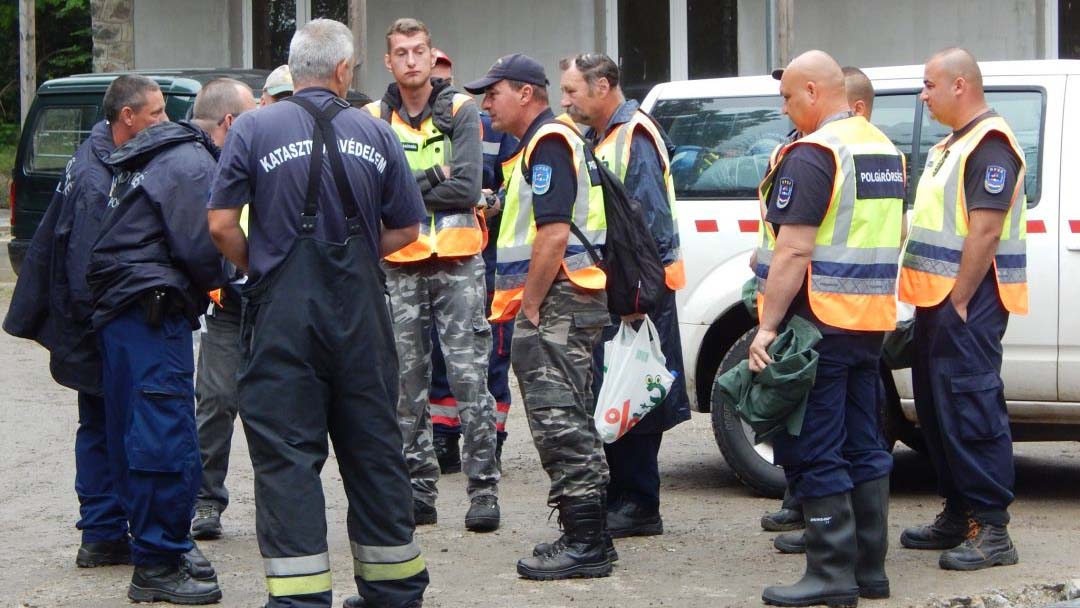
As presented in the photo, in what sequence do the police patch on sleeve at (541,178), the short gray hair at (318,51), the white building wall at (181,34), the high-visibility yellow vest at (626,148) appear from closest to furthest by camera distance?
the short gray hair at (318,51) < the police patch on sleeve at (541,178) < the high-visibility yellow vest at (626,148) < the white building wall at (181,34)

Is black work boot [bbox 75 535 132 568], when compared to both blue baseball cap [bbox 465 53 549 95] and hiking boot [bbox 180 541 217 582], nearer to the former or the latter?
hiking boot [bbox 180 541 217 582]

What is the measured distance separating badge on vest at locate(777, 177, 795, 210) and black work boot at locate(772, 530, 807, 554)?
1.59m

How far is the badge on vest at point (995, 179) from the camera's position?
18.4 ft

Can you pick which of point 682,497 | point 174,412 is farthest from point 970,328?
point 174,412

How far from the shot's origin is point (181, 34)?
1866 centimetres

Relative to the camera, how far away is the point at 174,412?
5.32m

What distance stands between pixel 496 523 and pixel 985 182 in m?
2.46

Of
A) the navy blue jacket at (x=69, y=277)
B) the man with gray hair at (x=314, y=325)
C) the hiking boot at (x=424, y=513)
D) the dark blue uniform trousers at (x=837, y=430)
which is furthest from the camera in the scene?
the hiking boot at (x=424, y=513)

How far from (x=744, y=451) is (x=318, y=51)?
124 inches

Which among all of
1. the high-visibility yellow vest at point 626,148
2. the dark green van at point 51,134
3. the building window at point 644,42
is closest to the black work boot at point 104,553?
the high-visibility yellow vest at point 626,148

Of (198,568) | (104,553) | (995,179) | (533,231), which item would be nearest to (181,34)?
(104,553)

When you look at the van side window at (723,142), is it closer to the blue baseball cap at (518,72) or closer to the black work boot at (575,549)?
the blue baseball cap at (518,72)

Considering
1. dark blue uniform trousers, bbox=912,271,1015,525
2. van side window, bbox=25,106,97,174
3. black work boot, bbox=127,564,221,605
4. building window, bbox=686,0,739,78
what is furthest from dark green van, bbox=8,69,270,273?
dark blue uniform trousers, bbox=912,271,1015,525

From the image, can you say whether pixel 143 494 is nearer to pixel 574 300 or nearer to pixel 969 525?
pixel 574 300
